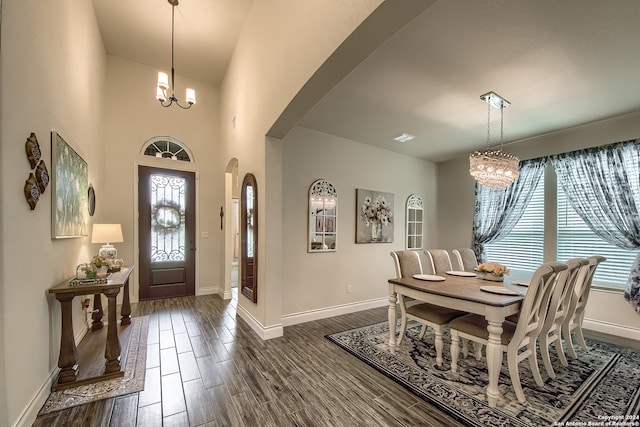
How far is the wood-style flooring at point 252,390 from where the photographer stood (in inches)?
70.6

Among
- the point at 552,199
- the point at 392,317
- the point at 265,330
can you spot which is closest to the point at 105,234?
the point at 265,330

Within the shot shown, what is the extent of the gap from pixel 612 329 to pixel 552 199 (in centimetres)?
190

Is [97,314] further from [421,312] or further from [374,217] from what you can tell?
[374,217]

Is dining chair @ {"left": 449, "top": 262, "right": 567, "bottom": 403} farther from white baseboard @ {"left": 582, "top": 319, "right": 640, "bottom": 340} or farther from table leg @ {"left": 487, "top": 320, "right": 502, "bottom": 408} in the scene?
white baseboard @ {"left": 582, "top": 319, "right": 640, "bottom": 340}

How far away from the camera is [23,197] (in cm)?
171

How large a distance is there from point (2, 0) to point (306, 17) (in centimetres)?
191

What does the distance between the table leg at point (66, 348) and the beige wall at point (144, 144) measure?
2.25 metres

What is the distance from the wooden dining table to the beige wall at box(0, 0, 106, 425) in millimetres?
3011

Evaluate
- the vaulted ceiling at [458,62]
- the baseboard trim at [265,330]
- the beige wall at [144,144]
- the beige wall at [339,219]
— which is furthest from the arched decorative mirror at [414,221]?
the beige wall at [144,144]

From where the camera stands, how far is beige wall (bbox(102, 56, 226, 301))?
4.39m

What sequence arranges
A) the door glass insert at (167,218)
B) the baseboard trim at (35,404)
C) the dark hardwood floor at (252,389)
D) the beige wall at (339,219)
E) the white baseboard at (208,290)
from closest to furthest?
the baseboard trim at (35,404), the dark hardwood floor at (252,389), the beige wall at (339,219), the door glass insert at (167,218), the white baseboard at (208,290)


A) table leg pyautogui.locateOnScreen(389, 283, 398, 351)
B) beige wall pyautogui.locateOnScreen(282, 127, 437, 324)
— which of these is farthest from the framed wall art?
table leg pyautogui.locateOnScreen(389, 283, 398, 351)

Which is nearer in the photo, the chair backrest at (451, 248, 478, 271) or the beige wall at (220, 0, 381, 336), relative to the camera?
the beige wall at (220, 0, 381, 336)

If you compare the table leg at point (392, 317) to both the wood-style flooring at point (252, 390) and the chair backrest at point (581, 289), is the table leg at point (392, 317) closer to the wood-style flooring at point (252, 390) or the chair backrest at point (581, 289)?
the wood-style flooring at point (252, 390)
